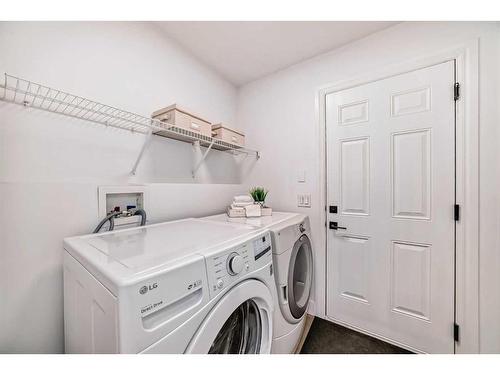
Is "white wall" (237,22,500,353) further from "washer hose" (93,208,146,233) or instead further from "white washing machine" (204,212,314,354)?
"washer hose" (93,208,146,233)

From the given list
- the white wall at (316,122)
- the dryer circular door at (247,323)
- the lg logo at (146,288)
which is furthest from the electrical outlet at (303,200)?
the lg logo at (146,288)

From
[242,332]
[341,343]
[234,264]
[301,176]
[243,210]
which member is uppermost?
[301,176]

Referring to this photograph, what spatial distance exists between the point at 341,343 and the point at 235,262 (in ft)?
4.29

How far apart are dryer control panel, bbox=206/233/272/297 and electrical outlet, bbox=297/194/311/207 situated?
2.91 feet

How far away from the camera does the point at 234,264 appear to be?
77cm

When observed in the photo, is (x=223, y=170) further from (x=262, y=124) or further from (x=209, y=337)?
(x=209, y=337)

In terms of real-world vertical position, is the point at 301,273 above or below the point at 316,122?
below

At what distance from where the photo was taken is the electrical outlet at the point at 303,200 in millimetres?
1784

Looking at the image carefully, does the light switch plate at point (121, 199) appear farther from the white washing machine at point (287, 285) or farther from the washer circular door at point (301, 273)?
the washer circular door at point (301, 273)

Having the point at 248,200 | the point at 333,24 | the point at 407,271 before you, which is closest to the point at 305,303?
the point at 407,271

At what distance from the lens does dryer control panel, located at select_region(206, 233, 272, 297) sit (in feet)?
2.29

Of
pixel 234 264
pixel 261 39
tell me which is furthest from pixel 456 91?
pixel 234 264

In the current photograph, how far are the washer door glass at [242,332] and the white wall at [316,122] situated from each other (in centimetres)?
96

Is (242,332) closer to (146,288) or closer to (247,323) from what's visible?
(247,323)
